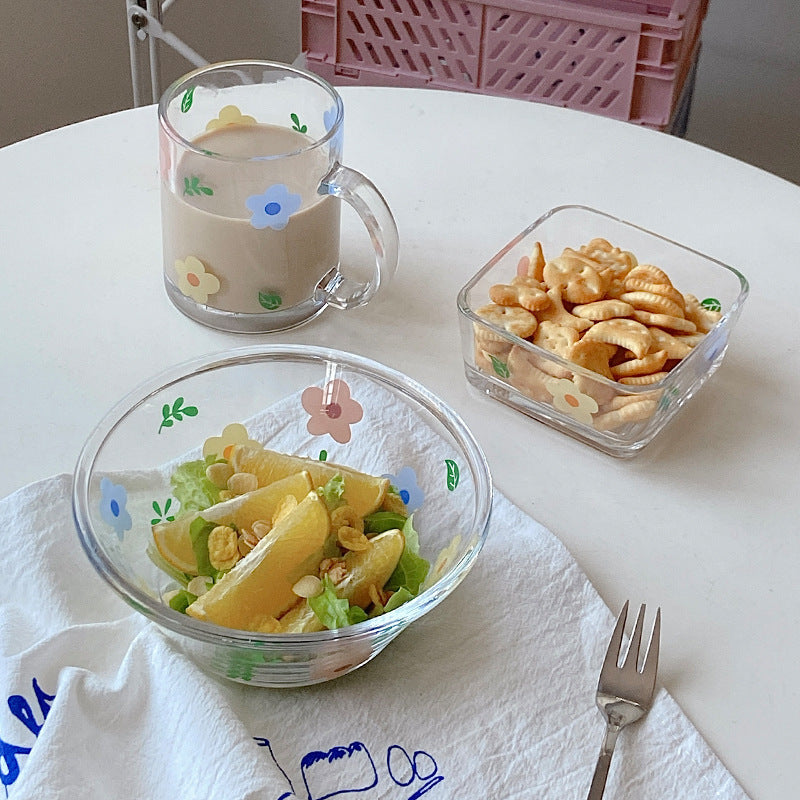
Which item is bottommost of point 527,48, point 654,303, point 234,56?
point 234,56

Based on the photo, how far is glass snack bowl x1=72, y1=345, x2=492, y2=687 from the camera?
0.52 metres

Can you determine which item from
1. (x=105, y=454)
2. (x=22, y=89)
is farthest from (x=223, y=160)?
(x=22, y=89)

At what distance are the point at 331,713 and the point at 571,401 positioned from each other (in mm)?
262

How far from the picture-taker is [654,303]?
0.73 metres

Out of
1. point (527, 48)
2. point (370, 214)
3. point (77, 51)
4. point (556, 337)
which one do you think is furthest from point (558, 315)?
point (77, 51)

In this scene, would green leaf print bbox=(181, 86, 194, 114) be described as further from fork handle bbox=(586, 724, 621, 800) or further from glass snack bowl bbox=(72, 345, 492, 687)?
fork handle bbox=(586, 724, 621, 800)

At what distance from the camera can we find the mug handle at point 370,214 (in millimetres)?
747

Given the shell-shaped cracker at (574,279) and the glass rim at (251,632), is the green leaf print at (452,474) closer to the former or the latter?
the glass rim at (251,632)

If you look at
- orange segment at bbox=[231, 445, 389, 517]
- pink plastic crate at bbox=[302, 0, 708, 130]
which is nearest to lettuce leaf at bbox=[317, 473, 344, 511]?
orange segment at bbox=[231, 445, 389, 517]

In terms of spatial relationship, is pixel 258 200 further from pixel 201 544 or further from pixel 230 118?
pixel 201 544

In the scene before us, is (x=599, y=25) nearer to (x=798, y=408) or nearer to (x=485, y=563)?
(x=798, y=408)

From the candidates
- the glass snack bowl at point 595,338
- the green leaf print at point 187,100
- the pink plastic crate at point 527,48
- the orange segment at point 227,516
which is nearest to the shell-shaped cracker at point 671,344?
the glass snack bowl at point 595,338

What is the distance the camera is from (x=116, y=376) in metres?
0.75

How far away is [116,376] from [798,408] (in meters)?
0.46
